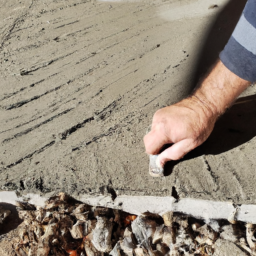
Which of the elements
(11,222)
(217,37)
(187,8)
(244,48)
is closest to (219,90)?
(244,48)

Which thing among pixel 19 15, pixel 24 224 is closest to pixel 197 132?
pixel 24 224

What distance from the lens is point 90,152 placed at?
135cm

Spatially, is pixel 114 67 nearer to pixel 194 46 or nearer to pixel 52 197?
pixel 194 46

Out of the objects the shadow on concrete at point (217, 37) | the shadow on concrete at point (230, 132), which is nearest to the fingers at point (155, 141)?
the shadow on concrete at point (230, 132)

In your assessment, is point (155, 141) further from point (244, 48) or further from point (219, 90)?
point (244, 48)

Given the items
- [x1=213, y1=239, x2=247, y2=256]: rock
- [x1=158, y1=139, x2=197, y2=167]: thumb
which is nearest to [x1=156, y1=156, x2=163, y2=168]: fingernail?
[x1=158, y1=139, x2=197, y2=167]: thumb

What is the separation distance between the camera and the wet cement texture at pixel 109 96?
127cm

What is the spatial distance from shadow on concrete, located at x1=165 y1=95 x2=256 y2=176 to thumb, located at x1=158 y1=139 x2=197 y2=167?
0.24 ft

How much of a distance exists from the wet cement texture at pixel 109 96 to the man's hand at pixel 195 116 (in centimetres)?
14

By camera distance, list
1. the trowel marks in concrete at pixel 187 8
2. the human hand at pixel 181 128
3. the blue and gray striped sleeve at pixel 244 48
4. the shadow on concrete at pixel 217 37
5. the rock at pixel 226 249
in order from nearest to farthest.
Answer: the blue and gray striped sleeve at pixel 244 48, the human hand at pixel 181 128, the rock at pixel 226 249, the shadow on concrete at pixel 217 37, the trowel marks in concrete at pixel 187 8

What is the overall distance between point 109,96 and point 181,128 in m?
0.52

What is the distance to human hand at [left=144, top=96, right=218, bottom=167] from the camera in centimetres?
114

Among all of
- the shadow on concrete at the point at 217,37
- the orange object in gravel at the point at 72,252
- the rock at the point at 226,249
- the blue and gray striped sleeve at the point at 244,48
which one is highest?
the blue and gray striped sleeve at the point at 244,48

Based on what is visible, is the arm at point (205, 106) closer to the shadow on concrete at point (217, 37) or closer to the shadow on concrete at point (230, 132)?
the shadow on concrete at point (230, 132)
